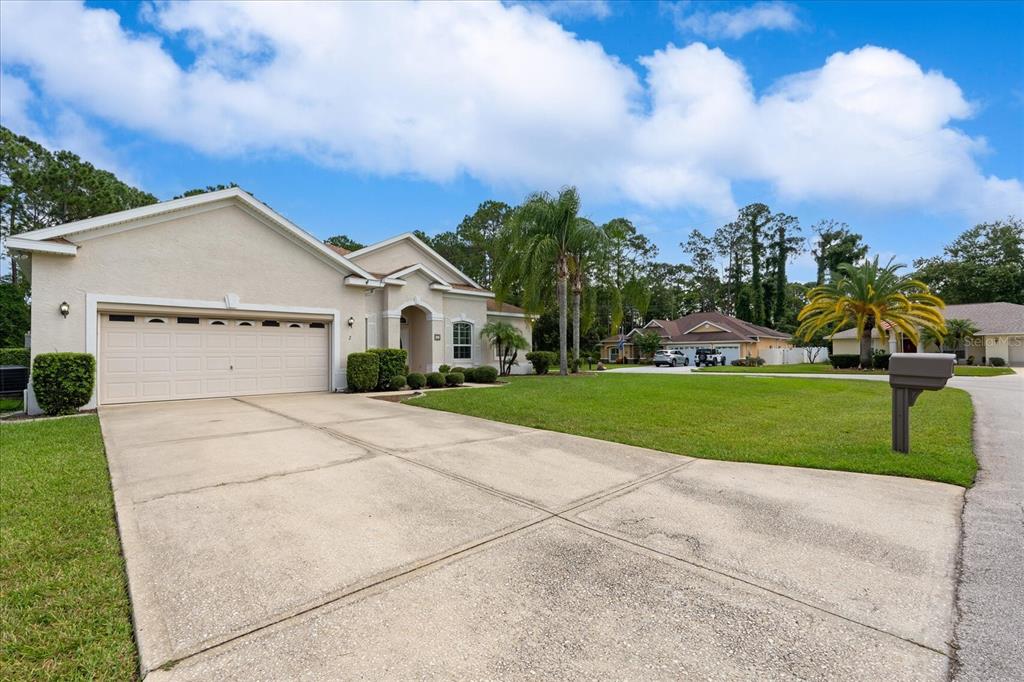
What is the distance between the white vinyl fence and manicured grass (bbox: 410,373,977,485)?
96.5 ft

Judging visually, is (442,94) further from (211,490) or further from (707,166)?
(211,490)

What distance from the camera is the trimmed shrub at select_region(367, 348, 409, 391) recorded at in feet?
48.4

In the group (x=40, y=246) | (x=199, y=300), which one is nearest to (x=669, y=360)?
(x=199, y=300)

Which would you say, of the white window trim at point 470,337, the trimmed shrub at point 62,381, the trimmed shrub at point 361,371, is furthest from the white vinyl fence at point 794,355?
the trimmed shrub at point 62,381

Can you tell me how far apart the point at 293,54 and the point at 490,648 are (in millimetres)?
13711

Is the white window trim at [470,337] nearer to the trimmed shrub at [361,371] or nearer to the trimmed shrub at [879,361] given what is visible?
the trimmed shrub at [361,371]

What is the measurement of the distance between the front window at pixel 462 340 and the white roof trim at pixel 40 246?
12.2m

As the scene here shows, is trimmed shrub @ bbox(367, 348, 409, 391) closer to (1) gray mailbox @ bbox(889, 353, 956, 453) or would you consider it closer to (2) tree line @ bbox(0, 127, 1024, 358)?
(2) tree line @ bbox(0, 127, 1024, 358)

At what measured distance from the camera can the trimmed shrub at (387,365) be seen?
581 inches

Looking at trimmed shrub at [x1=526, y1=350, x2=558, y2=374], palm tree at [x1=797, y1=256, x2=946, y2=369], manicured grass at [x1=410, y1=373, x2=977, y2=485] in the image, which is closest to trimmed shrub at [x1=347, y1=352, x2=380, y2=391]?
manicured grass at [x1=410, y1=373, x2=977, y2=485]

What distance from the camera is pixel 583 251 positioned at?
1923cm

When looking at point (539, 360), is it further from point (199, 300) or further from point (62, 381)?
point (62, 381)

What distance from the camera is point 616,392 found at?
42.4 feet

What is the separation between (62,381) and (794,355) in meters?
49.0
